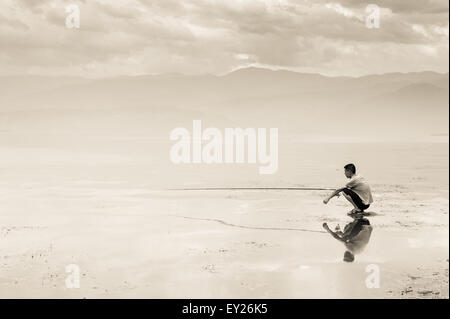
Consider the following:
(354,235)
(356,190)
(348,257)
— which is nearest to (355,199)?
(356,190)

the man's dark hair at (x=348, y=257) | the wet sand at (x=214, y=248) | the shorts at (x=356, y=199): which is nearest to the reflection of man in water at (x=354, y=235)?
the man's dark hair at (x=348, y=257)

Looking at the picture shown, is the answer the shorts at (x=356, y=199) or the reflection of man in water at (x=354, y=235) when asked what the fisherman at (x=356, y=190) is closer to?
the shorts at (x=356, y=199)

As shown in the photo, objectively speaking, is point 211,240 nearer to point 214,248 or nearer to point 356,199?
point 214,248

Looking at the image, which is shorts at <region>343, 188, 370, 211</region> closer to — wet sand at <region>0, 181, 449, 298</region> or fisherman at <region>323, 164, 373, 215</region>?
fisherman at <region>323, 164, 373, 215</region>

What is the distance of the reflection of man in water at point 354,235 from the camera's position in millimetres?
11328

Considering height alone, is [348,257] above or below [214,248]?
below

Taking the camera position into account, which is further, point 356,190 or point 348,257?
point 356,190

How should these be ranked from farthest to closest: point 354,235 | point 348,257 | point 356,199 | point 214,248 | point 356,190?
point 356,199, point 356,190, point 354,235, point 214,248, point 348,257

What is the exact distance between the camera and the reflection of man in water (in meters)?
11.3

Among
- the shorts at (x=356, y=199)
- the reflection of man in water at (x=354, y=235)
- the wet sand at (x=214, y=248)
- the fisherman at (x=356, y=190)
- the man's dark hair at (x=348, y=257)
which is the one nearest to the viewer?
the wet sand at (x=214, y=248)

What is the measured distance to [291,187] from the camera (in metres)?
21.6

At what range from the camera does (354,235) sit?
1267 centimetres
